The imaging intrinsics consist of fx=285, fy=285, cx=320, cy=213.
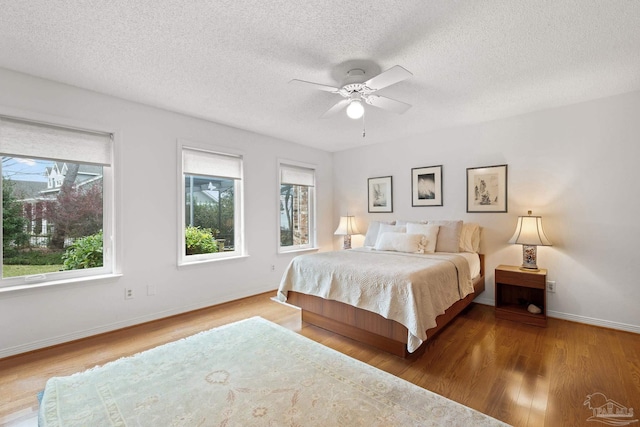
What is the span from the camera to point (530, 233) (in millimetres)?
3229

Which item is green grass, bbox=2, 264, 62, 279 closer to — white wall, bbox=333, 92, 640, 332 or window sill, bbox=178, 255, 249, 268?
window sill, bbox=178, 255, 249, 268

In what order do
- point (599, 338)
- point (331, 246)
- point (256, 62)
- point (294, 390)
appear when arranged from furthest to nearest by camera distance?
point (331, 246)
point (599, 338)
point (256, 62)
point (294, 390)

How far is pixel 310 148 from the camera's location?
5180 mm

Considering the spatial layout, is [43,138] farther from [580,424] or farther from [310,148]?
[580,424]

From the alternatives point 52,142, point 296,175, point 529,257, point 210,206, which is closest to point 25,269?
point 52,142

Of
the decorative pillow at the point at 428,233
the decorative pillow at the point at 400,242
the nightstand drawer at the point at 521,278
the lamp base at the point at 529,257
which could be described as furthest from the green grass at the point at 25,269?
the lamp base at the point at 529,257

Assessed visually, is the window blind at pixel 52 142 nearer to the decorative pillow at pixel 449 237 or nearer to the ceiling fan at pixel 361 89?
the ceiling fan at pixel 361 89

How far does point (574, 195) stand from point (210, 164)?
14.4 ft

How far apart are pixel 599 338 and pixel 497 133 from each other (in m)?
2.48

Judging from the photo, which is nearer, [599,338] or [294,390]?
[294,390]

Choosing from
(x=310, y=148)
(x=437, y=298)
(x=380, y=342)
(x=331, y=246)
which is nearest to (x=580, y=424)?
(x=437, y=298)

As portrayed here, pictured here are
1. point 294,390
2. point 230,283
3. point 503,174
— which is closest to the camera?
point 294,390

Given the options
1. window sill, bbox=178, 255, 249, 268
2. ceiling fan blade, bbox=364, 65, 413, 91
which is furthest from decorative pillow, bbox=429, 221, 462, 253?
window sill, bbox=178, 255, 249, 268

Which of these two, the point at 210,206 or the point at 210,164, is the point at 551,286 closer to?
A: the point at 210,206
